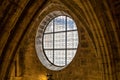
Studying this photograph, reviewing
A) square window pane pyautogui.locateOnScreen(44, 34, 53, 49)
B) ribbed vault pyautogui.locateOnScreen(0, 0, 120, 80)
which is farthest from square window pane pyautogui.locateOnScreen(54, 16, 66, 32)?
ribbed vault pyautogui.locateOnScreen(0, 0, 120, 80)

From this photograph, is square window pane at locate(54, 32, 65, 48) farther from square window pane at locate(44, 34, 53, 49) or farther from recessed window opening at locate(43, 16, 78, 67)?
square window pane at locate(44, 34, 53, 49)

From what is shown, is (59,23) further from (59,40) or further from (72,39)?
(72,39)

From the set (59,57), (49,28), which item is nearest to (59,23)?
(49,28)

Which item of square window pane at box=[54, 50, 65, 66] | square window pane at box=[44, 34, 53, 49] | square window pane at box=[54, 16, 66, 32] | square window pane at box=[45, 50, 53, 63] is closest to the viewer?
square window pane at box=[54, 50, 65, 66]

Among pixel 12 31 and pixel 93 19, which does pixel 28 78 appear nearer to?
pixel 93 19

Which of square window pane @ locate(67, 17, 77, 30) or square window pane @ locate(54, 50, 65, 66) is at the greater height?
square window pane @ locate(67, 17, 77, 30)

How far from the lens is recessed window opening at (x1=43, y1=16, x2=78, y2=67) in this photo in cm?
970

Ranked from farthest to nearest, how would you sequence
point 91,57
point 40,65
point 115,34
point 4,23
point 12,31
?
point 40,65, point 91,57, point 115,34, point 12,31, point 4,23

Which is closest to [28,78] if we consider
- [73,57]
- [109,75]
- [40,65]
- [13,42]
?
[40,65]

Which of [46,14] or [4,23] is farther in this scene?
[46,14]

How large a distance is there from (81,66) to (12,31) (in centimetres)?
437

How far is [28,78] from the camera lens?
1057 cm

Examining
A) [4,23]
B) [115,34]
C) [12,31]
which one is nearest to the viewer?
[4,23]

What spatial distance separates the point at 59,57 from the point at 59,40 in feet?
2.28
